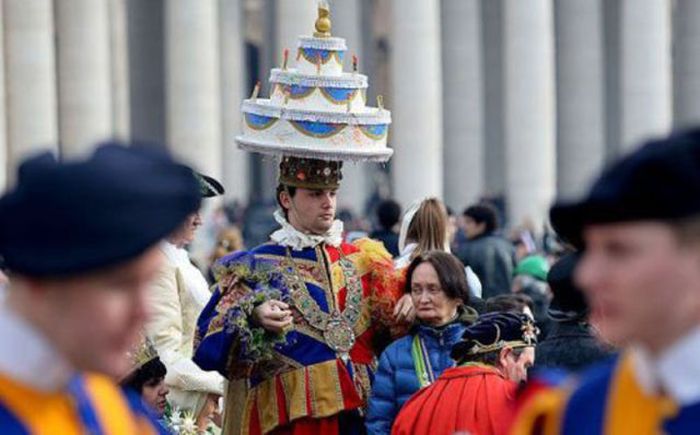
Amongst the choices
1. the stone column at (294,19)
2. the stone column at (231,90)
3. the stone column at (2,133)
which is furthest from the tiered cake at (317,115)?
the stone column at (231,90)

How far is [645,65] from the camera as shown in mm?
65750

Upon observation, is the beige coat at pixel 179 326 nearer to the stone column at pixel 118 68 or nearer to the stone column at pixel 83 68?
the stone column at pixel 83 68

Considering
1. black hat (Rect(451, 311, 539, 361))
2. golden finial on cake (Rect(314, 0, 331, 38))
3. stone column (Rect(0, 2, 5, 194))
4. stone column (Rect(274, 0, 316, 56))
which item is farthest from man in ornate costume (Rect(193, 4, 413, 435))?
stone column (Rect(274, 0, 316, 56))

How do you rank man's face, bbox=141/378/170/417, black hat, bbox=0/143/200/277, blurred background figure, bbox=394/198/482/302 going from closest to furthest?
black hat, bbox=0/143/200/277 → man's face, bbox=141/378/170/417 → blurred background figure, bbox=394/198/482/302

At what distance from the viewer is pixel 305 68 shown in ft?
48.1

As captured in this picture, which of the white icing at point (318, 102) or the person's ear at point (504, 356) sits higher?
the white icing at point (318, 102)

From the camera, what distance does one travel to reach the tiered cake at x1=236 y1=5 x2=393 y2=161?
561 inches

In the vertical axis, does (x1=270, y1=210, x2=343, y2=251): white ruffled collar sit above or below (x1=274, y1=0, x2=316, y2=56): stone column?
below

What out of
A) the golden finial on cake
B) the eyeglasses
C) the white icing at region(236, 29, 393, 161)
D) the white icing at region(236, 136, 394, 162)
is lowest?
the eyeglasses

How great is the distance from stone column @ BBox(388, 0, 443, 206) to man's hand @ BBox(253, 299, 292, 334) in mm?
45390

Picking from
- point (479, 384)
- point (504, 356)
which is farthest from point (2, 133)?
point (479, 384)

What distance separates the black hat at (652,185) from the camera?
244 inches

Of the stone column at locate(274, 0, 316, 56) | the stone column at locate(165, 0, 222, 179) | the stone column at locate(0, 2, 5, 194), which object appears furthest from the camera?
the stone column at locate(165, 0, 222, 179)

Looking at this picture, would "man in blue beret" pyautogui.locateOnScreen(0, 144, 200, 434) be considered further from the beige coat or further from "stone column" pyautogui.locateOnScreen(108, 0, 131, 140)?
"stone column" pyautogui.locateOnScreen(108, 0, 131, 140)
